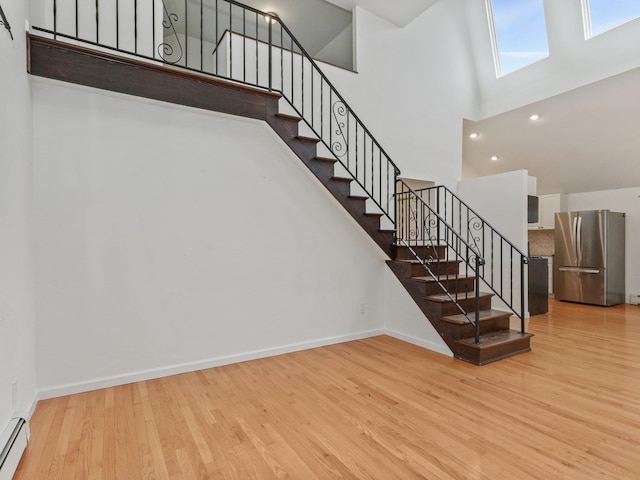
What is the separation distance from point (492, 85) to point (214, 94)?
5.92 m

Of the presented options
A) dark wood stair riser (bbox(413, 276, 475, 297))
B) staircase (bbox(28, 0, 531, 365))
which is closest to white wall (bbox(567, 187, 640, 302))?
staircase (bbox(28, 0, 531, 365))

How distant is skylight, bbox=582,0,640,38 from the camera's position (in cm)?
497

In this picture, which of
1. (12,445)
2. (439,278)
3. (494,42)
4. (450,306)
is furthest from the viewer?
(494,42)

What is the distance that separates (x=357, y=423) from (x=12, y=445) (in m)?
1.96

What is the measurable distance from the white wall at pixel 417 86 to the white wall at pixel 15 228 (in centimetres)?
368

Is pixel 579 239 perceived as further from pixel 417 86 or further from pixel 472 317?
pixel 472 317

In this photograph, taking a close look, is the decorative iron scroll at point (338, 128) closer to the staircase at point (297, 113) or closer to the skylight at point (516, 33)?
the staircase at point (297, 113)

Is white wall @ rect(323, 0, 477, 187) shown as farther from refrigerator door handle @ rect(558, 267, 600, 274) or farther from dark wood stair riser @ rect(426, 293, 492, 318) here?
refrigerator door handle @ rect(558, 267, 600, 274)

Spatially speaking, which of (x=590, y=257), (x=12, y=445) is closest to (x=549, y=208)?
(x=590, y=257)

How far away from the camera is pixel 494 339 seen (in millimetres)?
3604

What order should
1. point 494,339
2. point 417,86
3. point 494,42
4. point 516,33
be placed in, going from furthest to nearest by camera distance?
point 494,42 → point 516,33 → point 417,86 → point 494,339

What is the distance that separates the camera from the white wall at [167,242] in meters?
2.71

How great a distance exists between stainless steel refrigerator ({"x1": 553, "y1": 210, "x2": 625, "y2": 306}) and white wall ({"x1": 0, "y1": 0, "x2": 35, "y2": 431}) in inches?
321

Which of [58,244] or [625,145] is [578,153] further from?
[58,244]
